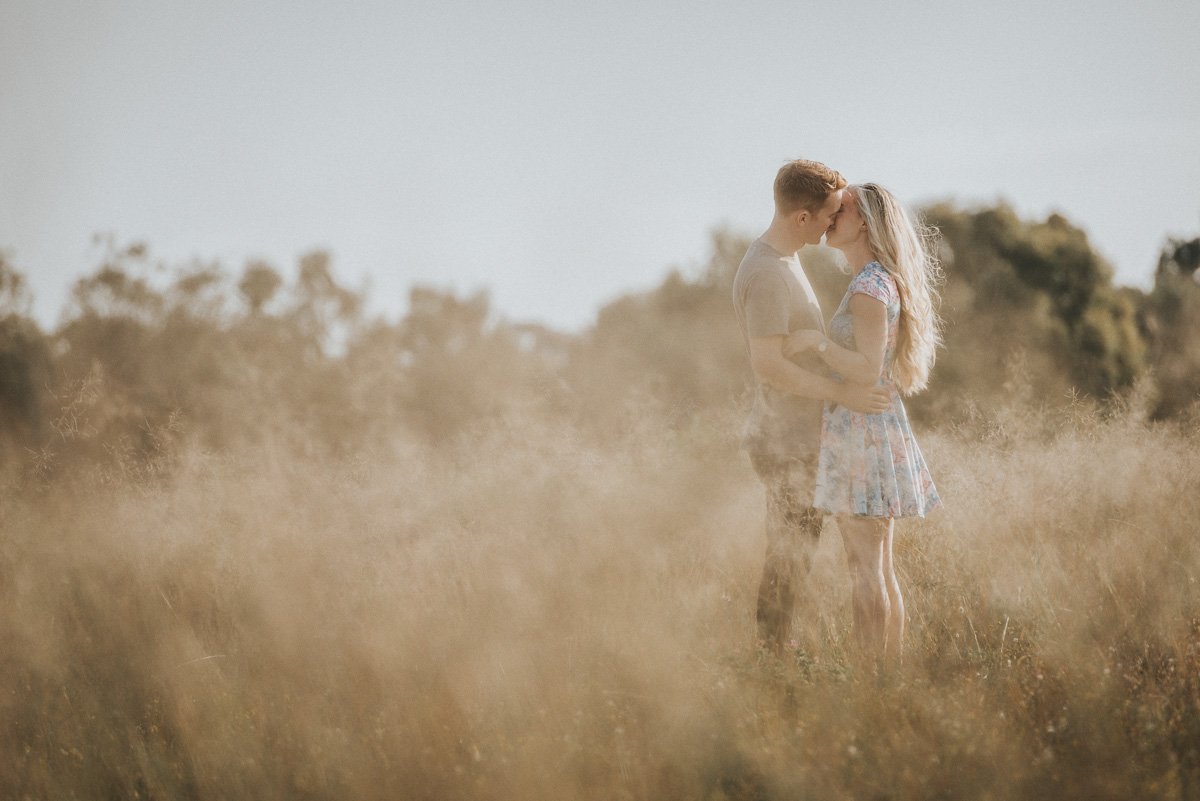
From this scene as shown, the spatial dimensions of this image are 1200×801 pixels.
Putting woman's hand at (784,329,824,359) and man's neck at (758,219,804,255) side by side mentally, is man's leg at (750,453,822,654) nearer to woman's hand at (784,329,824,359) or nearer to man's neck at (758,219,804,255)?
woman's hand at (784,329,824,359)

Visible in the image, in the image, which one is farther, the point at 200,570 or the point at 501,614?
the point at 200,570

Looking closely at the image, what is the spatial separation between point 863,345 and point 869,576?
87cm

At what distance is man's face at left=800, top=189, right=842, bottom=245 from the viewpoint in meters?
2.42

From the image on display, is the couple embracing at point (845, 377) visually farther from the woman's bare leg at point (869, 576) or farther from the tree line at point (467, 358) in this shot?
the tree line at point (467, 358)

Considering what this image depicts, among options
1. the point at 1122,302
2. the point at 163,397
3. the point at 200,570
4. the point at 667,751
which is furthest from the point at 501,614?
the point at 1122,302

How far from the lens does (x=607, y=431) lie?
4234 mm

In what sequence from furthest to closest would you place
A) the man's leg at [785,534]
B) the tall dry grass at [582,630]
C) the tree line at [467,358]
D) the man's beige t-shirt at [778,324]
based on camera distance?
the tree line at [467,358] < the man's leg at [785,534] < the man's beige t-shirt at [778,324] < the tall dry grass at [582,630]

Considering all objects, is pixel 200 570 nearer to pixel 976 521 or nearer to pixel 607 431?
pixel 607 431

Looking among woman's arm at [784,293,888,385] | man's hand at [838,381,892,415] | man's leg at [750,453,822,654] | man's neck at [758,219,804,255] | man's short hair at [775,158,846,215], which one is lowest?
man's leg at [750,453,822,654]

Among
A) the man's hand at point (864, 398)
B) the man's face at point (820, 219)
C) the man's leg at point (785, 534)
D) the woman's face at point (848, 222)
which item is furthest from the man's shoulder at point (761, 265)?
the man's leg at point (785, 534)

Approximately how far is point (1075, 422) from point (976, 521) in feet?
3.15

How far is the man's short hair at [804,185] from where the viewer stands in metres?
2.37

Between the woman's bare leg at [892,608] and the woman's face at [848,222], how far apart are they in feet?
3.61

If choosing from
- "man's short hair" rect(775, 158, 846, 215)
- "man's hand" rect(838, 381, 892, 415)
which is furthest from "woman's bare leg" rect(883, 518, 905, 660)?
"man's short hair" rect(775, 158, 846, 215)
